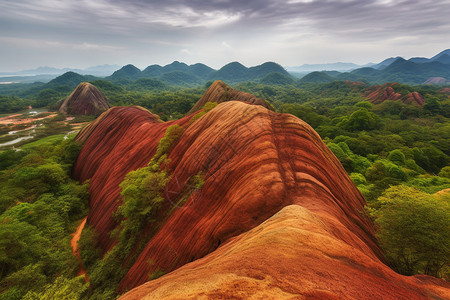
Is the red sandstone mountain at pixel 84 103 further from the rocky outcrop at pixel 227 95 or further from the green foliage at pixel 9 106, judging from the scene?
the rocky outcrop at pixel 227 95

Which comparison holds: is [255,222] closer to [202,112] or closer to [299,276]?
[299,276]

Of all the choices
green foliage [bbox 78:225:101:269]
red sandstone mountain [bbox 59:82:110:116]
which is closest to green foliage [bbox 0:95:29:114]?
red sandstone mountain [bbox 59:82:110:116]

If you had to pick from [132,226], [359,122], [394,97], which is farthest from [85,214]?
[394,97]

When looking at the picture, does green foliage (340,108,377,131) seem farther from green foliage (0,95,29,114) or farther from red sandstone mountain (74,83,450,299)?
A: green foliage (0,95,29,114)

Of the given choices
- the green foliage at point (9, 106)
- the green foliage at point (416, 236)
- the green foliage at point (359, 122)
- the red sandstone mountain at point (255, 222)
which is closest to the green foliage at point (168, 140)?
the red sandstone mountain at point (255, 222)

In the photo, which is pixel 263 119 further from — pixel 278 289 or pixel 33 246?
pixel 33 246
